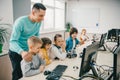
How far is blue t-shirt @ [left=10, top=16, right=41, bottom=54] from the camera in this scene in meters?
1.97

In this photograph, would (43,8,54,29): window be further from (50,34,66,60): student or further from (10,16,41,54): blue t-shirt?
(10,16,41,54): blue t-shirt

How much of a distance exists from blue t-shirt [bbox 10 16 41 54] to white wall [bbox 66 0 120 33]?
6.00m

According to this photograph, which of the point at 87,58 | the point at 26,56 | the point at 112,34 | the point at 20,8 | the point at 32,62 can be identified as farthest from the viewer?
the point at 112,34

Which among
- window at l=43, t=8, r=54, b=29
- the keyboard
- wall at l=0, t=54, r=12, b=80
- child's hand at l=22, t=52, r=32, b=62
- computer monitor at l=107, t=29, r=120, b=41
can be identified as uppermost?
window at l=43, t=8, r=54, b=29

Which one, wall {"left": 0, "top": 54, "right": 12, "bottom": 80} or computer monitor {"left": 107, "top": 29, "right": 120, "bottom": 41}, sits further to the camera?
computer monitor {"left": 107, "top": 29, "right": 120, "bottom": 41}

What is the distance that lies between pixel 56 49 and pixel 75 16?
5.75 m

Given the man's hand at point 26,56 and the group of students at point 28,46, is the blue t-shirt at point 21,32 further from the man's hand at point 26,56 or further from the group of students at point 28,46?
the man's hand at point 26,56

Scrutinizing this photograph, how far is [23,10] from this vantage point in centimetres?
410

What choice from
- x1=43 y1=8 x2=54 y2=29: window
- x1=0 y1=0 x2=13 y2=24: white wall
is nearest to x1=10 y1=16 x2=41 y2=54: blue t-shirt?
x1=0 y1=0 x2=13 y2=24: white wall

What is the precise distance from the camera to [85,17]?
805 centimetres

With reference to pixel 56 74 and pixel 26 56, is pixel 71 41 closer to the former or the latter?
pixel 56 74

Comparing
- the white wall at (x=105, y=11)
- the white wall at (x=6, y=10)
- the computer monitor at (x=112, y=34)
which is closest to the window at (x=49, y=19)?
the white wall at (x=105, y=11)

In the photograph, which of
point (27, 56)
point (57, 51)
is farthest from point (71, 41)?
point (27, 56)

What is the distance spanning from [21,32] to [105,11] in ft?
Result: 20.8
